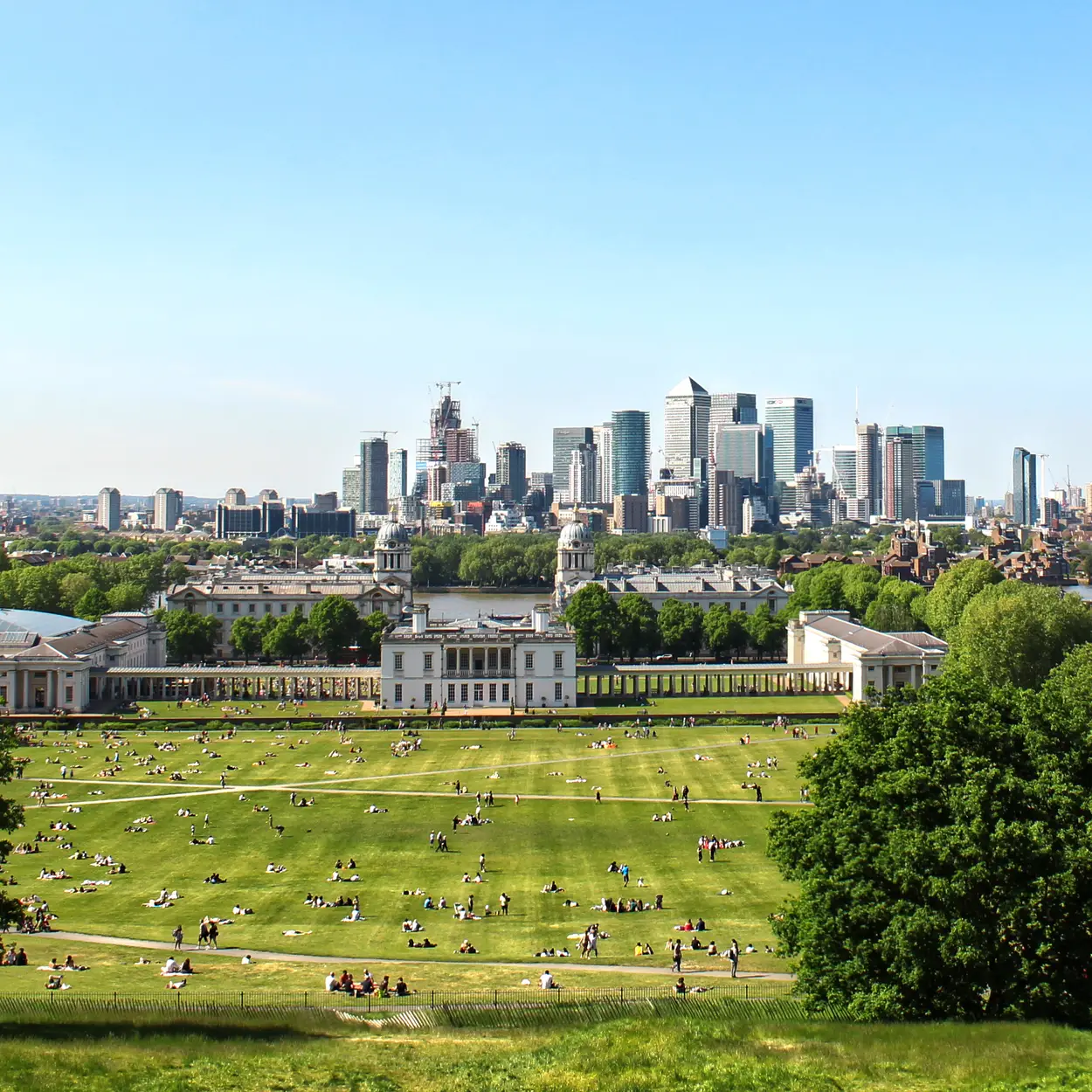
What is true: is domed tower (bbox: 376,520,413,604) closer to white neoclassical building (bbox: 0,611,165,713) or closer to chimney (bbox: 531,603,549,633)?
white neoclassical building (bbox: 0,611,165,713)

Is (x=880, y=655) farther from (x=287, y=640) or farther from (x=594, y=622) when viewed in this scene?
(x=287, y=640)

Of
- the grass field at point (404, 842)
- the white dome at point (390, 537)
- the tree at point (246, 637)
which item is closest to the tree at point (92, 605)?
the tree at point (246, 637)

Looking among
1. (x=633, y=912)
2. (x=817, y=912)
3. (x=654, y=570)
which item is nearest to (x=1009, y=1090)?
(x=817, y=912)

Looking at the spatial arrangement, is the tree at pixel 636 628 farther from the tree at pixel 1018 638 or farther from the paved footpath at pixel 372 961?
the paved footpath at pixel 372 961

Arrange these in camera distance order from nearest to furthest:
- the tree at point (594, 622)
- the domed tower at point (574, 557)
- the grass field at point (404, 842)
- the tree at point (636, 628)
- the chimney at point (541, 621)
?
the grass field at point (404, 842), the chimney at point (541, 621), the tree at point (594, 622), the tree at point (636, 628), the domed tower at point (574, 557)

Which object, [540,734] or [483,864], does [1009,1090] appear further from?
[540,734]

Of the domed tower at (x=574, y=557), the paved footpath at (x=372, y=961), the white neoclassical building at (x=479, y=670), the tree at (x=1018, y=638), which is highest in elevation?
the domed tower at (x=574, y=557)
